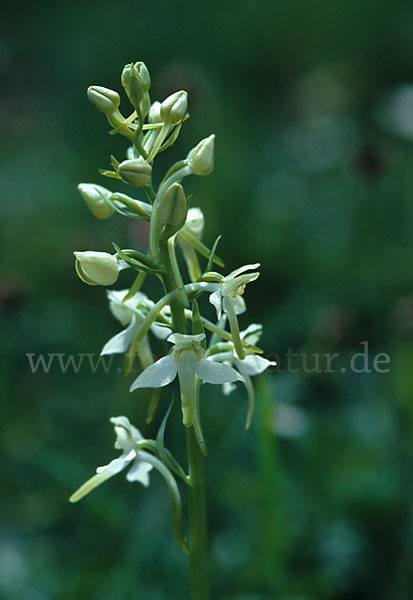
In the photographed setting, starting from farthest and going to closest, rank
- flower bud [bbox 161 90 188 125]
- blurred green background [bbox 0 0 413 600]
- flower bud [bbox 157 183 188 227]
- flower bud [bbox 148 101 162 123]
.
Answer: blurred green background [bbox 0 0 413 600]
flower bud [bbox 148 101 162 123]
flower bud [bbox 161 90 188 125]
flower bud [bbox 157 183 188 227]

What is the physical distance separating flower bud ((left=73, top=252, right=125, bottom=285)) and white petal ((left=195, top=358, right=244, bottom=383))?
27 centimetres

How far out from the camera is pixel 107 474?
1.61 metres

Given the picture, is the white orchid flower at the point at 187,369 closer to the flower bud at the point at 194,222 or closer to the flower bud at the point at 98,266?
the flower bud at the point at 98,266

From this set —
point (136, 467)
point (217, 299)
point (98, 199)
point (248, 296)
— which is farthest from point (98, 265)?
point (248, 296)

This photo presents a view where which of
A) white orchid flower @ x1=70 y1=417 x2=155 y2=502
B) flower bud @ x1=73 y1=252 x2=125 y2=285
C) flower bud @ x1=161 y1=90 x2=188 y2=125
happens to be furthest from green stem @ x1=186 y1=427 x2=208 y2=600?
flower bud @ x1=161 y1=90 x2=188 y2=125

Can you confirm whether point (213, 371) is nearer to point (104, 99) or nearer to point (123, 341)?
point (123, 341)

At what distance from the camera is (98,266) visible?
1.51 metres

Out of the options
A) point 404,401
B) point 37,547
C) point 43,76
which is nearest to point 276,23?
point 43,76

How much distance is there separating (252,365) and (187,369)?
0.64 ft

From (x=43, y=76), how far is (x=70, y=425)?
148 inches

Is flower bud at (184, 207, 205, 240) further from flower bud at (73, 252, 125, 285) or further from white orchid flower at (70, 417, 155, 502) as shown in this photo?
white orchid flower at (70, 417, 155, 502)

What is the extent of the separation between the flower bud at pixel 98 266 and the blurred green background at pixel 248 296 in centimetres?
68

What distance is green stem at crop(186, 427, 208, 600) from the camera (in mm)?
1509

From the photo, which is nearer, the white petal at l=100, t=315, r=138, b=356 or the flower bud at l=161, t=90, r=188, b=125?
the flower bud at l=161, t=90, r=188, b=125
